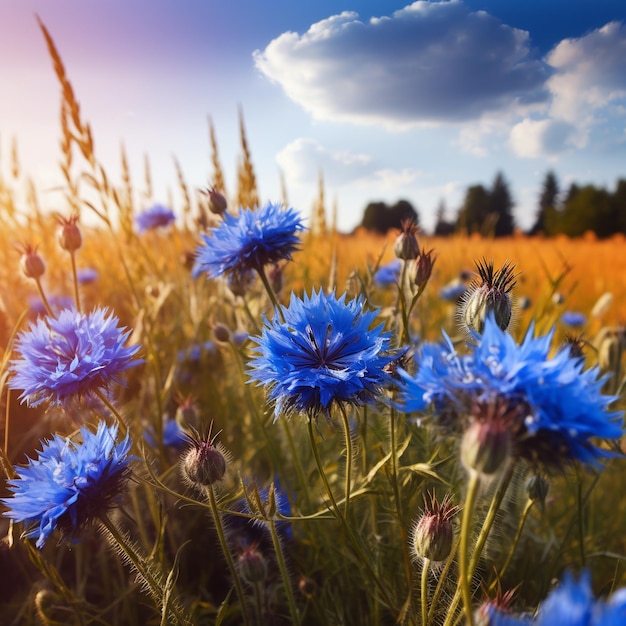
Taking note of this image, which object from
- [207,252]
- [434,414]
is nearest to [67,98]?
[207,252]

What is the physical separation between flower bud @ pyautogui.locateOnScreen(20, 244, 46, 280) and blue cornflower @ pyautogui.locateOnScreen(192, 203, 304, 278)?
1.17ft

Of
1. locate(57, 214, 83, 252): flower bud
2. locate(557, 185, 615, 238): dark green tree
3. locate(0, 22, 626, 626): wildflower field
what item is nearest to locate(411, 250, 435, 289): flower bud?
locate(0, 22, 626, 626): wildflower field

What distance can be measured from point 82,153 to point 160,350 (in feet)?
1.91

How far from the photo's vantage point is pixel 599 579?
124 centimetres

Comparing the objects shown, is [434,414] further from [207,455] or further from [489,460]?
[207,455]

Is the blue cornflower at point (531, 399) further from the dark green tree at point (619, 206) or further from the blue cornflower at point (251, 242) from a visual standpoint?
the dark green tree at point (619, 206)

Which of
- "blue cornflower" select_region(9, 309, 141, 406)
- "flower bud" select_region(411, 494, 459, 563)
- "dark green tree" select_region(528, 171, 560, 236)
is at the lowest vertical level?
"dark green tree" select_region(528, 171, 560, 236)

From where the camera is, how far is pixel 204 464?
683 millimetres

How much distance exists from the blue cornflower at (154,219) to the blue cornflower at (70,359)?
4.64 feet

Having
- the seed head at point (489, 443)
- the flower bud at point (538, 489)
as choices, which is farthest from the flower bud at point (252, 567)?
the seed head at point (489, 443)

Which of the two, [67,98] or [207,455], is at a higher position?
[67,98]

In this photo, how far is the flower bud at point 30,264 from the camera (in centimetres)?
107

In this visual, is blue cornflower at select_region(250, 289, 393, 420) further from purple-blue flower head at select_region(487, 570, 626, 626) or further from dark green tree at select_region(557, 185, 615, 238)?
dark green tree at select_region(557, 185, 615, 238)

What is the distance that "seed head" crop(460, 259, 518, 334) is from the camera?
26.2 inches
